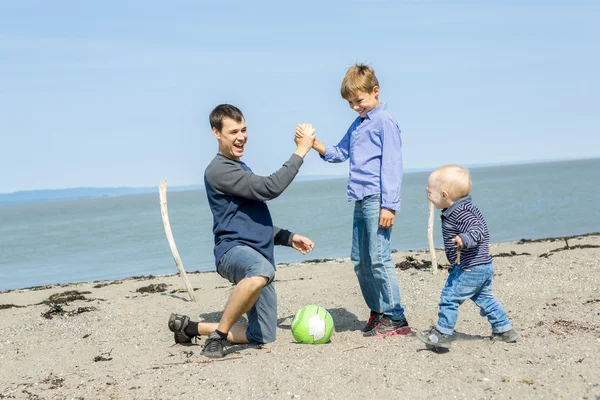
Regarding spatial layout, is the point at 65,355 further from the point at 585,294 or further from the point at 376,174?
the point at 585,294

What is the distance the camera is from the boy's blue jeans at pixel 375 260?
22.0 ft

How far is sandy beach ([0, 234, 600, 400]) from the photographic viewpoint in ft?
16.4

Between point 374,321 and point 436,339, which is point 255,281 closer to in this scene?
point 374,321

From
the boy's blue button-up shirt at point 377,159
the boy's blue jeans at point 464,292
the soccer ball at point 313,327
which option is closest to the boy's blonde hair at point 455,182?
the boy's blue jeans at point 464,292

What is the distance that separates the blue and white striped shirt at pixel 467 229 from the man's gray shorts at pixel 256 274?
1757 millimetres

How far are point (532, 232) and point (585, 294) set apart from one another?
842 inches

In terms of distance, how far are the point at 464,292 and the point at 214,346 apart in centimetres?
241

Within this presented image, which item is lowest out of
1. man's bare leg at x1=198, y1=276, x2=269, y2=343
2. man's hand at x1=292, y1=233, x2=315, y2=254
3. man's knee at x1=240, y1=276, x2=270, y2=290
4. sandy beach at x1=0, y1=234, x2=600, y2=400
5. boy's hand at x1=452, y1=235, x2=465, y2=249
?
sandy beach at x1=0, y1=234, x2=600, y2=400

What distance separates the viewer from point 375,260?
263 inches

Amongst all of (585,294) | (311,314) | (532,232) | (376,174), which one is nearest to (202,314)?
(311,314)

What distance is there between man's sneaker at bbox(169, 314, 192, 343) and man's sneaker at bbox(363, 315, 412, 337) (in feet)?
6.29

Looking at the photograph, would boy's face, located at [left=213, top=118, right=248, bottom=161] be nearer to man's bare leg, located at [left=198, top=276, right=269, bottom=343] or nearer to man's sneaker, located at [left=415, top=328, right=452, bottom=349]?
man's bare leg, located at [left=198, top=276, right=269, bottom=343]

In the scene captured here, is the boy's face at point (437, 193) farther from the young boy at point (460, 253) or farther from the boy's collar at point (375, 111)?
the boy's collar at point (375, 111)

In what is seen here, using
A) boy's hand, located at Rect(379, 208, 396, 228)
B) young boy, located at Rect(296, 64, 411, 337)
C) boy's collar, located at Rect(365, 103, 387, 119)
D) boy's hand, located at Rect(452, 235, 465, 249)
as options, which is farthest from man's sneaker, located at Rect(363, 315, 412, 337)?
boy's collar, located at Rect(365, 103, 387, 119)
